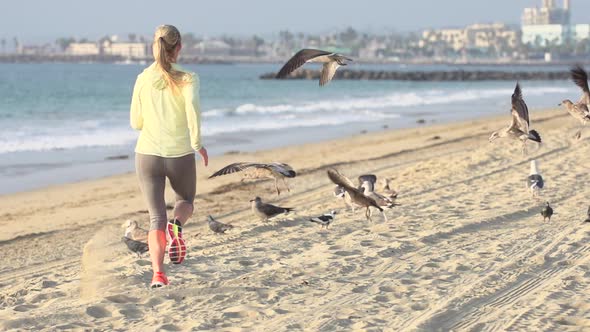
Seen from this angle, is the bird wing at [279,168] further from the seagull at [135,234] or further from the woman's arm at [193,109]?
the woman's arm at [193,109]

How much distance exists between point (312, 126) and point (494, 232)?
17.9 meters

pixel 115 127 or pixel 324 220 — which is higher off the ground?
pixel 324 220

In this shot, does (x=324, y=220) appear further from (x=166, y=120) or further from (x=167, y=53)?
(x=167, y=53)

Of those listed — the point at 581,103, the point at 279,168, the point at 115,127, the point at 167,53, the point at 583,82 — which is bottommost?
the point at 115,127

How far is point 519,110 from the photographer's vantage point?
789cm

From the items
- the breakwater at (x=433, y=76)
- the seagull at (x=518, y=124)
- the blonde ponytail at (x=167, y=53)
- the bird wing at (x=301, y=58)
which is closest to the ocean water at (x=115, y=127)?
the bird wing at (x=301, y=58)

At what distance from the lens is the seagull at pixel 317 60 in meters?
7.15

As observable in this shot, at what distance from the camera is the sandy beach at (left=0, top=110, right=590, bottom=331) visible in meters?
5.27

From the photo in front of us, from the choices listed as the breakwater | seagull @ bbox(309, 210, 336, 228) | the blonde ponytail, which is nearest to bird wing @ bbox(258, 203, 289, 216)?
seagull @ bbox(309, 210, 336, 228)

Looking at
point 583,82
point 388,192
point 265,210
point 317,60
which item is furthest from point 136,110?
point 583,82

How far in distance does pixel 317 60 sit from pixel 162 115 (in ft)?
7.67

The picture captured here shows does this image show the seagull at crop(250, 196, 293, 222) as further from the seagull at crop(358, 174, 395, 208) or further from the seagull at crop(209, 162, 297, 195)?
the seagull at crop(358, 174, 395, 208)

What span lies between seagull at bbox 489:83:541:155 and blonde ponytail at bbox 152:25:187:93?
3.34m

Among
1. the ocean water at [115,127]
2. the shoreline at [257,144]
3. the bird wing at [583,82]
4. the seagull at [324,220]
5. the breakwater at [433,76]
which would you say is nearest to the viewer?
the seagull at [324,220]
